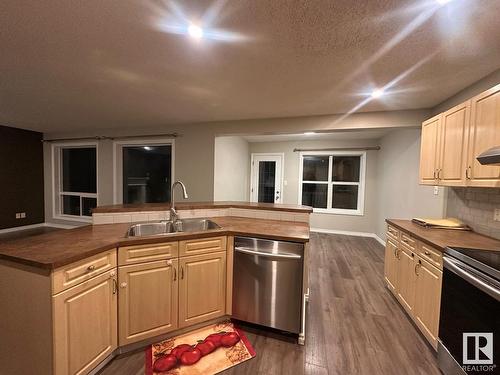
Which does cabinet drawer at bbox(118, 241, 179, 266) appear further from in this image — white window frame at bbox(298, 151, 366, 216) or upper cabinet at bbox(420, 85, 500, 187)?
white window frame at bbox(298, 151, 366, 216)

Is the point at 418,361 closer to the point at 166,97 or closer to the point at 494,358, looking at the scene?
the point at 494,358

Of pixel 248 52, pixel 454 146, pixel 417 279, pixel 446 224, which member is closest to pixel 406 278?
pixel 417 279

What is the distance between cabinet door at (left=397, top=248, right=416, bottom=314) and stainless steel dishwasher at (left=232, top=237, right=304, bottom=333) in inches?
46.6

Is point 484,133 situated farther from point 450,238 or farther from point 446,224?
point 446,224

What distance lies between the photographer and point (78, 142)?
206 inches

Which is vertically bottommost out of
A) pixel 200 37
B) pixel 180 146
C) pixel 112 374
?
pixel 112 374

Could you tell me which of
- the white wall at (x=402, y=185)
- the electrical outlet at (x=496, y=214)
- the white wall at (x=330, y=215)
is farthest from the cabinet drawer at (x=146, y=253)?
the white wall at (x=330, y=215)

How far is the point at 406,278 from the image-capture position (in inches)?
91.2

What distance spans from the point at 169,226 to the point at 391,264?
105 inches

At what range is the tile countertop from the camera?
135cm

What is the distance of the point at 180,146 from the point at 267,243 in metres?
3.23

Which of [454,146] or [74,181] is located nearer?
[454,146]

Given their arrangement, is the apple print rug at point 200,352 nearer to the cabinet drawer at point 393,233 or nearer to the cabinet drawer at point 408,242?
the cabinet drawer at point 408,242

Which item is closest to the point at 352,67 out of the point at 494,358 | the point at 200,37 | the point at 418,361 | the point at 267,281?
the point at 200,37
